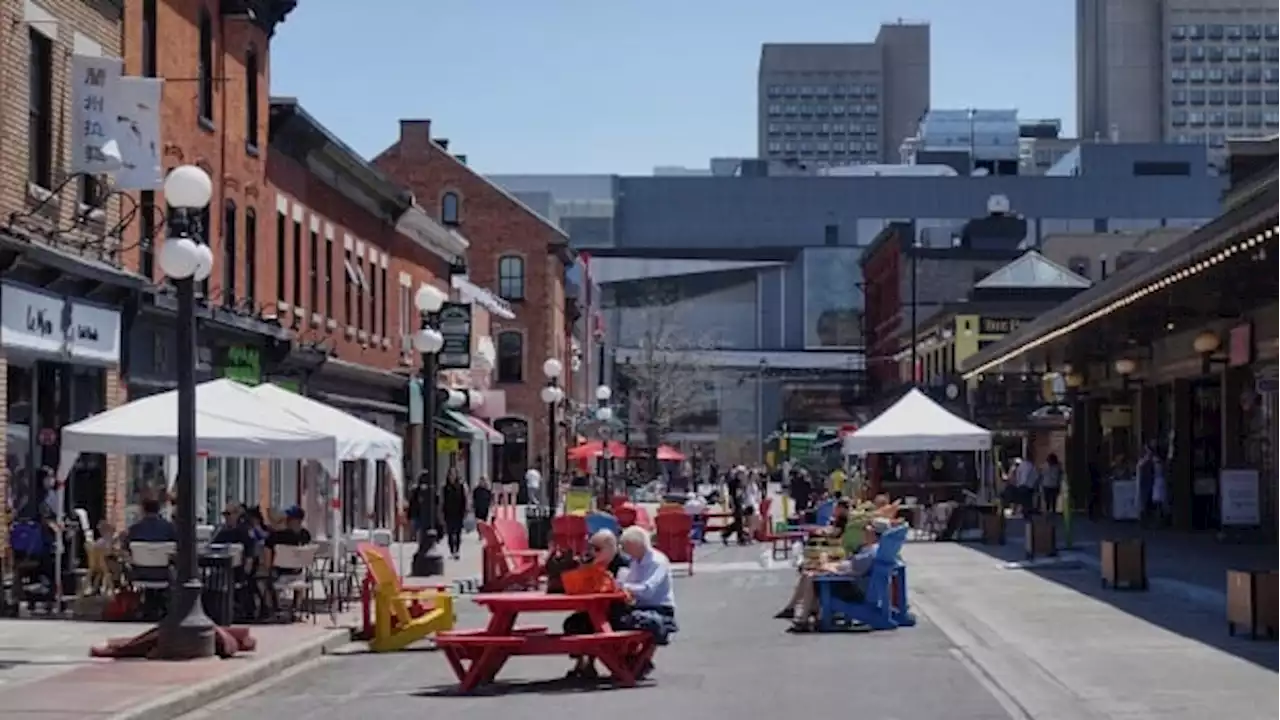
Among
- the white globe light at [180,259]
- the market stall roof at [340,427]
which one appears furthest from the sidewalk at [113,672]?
the white globe light at [180,259]

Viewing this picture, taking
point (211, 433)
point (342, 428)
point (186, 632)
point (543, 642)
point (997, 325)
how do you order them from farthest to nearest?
1. point (997, 325)
2. point (342, 428)
3. point (211, 433)
4. point (186, 632)
5. point (543, 642)

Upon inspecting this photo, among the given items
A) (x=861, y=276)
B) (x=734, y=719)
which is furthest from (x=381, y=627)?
(x=861, y=276)

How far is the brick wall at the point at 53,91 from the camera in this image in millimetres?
22688

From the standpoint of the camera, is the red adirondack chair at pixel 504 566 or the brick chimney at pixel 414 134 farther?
the brick chimney at pixel 414 134

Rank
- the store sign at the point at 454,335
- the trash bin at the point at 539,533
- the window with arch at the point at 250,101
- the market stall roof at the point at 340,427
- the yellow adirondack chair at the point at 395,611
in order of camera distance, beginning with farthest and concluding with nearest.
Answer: the store sign at the point at 454,335 < the trash bin at the point at 539,533 < the window with arch at the point at 250,101 < the market stall roof at the point at 340,427 < the yellow adirondack chair at the point at 395,611

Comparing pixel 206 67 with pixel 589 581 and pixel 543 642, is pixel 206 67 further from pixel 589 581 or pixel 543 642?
pixel 543 642

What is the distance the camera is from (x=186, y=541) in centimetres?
1859

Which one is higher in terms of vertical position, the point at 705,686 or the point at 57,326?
the point at 57,326

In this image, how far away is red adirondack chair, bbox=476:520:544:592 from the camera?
89.0ft

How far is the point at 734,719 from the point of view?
563 inches

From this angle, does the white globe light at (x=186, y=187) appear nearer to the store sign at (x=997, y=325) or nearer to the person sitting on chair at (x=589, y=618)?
the person sitting on chair at (x=589, y=618)

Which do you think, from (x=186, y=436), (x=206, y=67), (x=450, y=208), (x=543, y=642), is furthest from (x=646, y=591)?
(x=450, y=208)

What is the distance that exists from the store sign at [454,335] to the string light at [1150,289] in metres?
12.1

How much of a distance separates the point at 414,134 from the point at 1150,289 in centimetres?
5579
